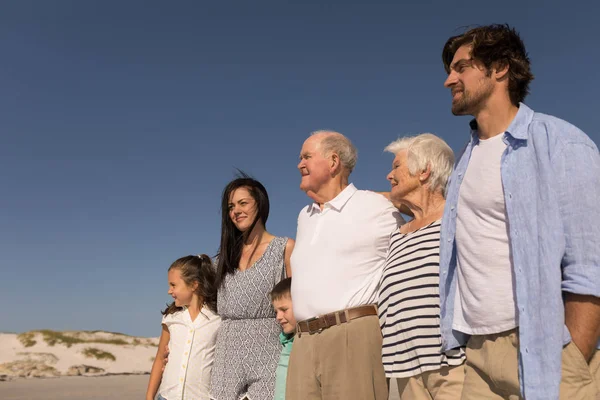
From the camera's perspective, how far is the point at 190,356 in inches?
215

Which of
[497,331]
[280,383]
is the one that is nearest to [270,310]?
[280,383]

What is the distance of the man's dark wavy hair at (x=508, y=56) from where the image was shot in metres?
2.98

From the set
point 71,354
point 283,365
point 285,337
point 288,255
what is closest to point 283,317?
point 285,337

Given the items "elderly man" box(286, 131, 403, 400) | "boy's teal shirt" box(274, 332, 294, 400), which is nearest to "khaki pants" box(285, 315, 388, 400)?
"elderly man" box(286, 131, 403, 400)

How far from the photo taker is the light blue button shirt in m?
2.43

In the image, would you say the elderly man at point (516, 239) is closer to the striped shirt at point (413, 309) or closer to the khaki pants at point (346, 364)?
the striped shirt at point (413, 309)

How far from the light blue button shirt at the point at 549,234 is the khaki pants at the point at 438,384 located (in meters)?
0.71

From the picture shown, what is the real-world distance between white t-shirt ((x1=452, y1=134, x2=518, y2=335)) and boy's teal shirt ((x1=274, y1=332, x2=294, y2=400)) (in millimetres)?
2033

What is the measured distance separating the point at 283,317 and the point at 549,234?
2593 mm

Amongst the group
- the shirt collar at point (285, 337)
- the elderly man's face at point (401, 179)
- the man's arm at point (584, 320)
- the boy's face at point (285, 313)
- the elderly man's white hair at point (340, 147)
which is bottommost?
the man's arm at point (584, 320)

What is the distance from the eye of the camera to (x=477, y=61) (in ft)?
9.87

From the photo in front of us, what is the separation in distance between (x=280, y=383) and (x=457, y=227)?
2250mm

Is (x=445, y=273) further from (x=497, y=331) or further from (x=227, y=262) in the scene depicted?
(x=227, y=262)

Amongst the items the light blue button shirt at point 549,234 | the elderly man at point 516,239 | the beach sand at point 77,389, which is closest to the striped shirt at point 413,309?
the elderly man at point 516,239
